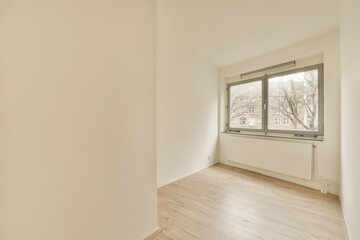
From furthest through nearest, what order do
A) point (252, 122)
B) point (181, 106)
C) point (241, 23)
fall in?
point (252, 122), point (181, 106), point (241, 23)

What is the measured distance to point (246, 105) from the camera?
3.89 meters

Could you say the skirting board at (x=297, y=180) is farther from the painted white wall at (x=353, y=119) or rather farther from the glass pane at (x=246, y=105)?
the painted white wall at (x=353, y=119)

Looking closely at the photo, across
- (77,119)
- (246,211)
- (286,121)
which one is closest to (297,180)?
(286,121)

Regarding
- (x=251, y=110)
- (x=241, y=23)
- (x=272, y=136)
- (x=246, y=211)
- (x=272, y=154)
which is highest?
(x=241, y=23)

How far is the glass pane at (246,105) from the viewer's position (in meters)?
3.66

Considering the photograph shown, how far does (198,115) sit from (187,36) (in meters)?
1.68

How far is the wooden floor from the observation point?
1671 millimetres

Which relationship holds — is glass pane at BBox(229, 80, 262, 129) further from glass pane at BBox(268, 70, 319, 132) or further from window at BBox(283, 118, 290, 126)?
window at BBox(283, 118, 290, 126)

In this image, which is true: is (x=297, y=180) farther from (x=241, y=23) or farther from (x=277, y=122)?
(x=241, y=23)

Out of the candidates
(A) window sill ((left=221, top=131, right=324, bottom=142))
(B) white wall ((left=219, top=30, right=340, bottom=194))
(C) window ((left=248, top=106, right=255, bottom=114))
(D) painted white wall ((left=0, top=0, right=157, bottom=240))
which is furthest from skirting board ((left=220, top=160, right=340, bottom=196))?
(D) painted white wall ((left=0, top=0, right=157, bottom=240))

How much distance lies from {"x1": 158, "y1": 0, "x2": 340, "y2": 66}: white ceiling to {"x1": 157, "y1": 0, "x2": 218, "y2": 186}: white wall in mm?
37

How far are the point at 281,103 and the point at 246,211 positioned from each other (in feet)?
7.67

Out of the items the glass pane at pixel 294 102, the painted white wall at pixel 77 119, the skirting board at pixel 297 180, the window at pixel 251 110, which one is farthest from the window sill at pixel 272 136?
the painted white wall at pixel 77 119

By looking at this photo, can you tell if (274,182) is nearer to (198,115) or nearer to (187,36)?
(198,115)
